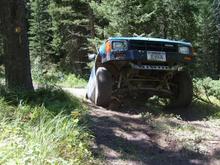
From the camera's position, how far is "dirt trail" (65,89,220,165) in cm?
582

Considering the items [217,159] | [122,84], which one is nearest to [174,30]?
[122,84]

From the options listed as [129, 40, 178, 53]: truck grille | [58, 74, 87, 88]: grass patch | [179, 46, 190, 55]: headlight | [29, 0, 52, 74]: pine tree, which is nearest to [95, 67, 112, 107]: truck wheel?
[129, 40, 178, 53]: truck grille

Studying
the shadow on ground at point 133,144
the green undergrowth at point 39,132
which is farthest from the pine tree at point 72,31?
the green undergrowth at point 39,132

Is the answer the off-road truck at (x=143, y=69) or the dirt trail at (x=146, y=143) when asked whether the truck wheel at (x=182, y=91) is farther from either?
the dirt trail at (x=146, y=143)

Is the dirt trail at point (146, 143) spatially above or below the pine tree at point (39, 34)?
below

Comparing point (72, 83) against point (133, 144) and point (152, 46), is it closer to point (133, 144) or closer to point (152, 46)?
point (152, 46)

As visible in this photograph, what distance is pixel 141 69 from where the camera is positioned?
8336 mm

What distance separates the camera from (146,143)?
6.46 m

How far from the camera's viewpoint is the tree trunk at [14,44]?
813cm

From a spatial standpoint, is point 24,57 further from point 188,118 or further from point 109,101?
point 188,118

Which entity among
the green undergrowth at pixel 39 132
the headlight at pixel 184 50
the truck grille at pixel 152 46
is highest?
the truck grille at pixel 152 46

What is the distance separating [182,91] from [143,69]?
1195mm

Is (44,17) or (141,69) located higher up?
(44,17)

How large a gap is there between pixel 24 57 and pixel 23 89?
69cm
